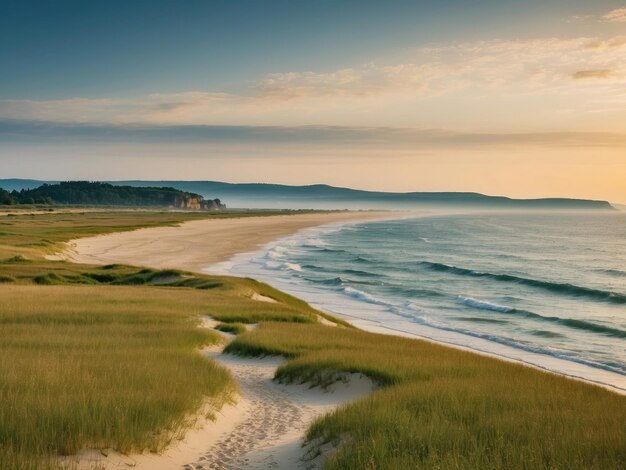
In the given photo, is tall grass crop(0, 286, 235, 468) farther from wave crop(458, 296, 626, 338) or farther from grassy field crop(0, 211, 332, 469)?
wave crop(458, 296, 626, 338)

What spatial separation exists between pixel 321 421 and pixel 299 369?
5816 mm

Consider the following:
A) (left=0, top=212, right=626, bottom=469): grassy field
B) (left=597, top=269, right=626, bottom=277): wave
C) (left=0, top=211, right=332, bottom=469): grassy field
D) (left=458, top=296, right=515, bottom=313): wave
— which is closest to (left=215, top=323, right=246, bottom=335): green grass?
(left=0, top=212, right=626, bottom=469): grassy field

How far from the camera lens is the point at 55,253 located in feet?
225

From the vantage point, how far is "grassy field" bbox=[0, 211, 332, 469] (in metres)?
8.93

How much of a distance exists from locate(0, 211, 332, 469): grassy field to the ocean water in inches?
415

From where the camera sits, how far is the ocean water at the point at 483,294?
32.4m

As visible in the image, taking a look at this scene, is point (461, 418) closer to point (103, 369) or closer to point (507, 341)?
point (103, 369)

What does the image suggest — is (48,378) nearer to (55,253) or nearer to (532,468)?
(532,468)

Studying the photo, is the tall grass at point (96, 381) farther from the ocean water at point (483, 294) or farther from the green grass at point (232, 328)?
the ocean water at point (483, 294)

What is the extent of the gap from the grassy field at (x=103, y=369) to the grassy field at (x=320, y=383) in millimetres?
34

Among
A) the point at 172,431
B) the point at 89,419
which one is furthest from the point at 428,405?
the point at 89,419

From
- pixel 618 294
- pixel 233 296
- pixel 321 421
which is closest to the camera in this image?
pixel 321 421

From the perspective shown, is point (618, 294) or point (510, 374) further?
point (618, 294)

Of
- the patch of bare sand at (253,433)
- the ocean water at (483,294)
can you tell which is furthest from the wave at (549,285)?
the patch of bare sand at (253,433)
